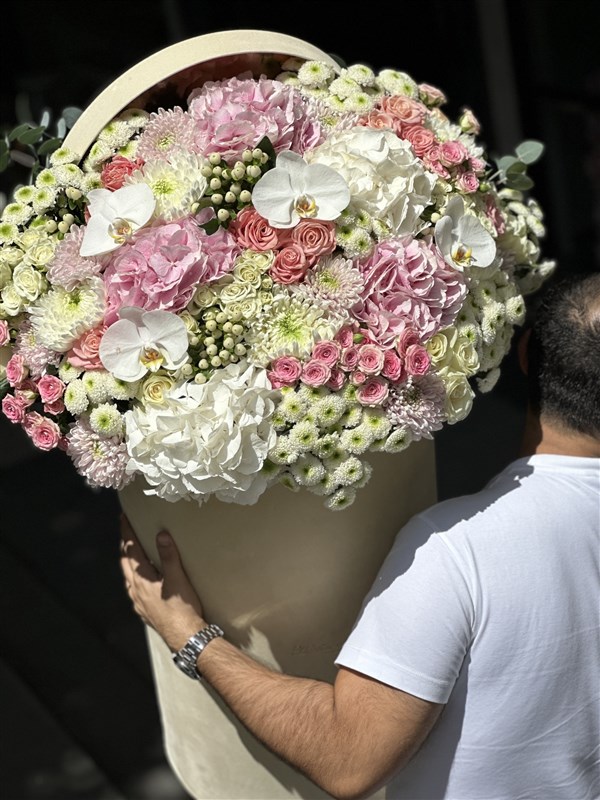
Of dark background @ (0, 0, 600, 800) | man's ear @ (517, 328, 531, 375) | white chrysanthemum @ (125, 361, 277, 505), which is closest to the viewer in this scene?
white chrysanthemum @ (125, 361, 277, 505)

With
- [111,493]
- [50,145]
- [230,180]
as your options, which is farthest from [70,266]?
[111,493]

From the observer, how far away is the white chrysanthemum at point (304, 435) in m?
1.39

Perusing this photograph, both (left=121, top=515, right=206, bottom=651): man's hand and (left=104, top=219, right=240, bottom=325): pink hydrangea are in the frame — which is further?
(left=121, top=515, right=206, bottom=651): man's hand

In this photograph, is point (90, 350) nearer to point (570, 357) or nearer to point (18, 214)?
point (18, 214)

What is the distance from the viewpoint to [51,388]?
145cm

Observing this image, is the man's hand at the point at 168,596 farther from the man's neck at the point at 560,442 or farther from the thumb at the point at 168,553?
the man's neck at the point at 560,442

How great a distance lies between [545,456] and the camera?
1711 mm

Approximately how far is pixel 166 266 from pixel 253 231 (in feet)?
0.51

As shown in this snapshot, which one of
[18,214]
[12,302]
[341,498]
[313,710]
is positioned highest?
[18,214]

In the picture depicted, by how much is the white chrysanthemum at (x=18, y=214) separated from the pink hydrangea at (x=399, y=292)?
0.55m

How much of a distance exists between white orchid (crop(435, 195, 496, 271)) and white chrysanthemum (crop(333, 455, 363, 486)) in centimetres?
35

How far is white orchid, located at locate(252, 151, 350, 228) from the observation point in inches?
54.9

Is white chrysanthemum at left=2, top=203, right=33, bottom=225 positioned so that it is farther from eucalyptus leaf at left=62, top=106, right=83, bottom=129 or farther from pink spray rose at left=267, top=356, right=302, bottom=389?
pink spray rose at left=267, top=356, right=302, bottom=389

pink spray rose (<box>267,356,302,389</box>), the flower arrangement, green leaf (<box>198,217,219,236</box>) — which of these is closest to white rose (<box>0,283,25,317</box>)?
Result: the flower arrangement
